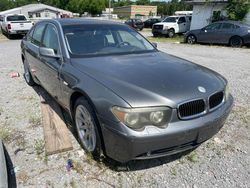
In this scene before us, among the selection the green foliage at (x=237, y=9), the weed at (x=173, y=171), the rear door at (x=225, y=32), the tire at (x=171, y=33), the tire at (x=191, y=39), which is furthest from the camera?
the tire at (x=171, y=33)

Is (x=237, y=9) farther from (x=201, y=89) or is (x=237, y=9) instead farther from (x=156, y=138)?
(x=156, y=138)

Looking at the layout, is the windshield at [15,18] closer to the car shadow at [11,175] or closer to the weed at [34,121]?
the weed at [34,121]

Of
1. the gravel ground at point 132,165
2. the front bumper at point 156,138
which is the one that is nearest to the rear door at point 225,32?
the gravel ground at point 132,165

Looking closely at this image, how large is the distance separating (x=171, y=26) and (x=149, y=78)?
19573 millimetres

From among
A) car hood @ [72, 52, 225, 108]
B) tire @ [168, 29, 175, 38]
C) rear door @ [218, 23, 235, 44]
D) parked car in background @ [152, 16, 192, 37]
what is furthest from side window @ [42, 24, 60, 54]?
tire @ [168, 29, 175, 38]

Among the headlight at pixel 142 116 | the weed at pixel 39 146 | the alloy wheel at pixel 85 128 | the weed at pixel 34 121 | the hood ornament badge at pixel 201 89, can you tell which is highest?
the hood ornament badge at pixel 201 89

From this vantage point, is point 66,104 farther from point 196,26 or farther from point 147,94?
point 196,26

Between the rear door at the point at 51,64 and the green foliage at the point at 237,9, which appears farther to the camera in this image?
the green foliage at the point at 237,9

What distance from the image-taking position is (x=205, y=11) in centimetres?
2103

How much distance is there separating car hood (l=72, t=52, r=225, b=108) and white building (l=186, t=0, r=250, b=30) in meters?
18.1

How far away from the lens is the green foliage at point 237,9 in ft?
58.7

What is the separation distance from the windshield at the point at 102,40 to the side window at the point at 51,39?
0.21 m

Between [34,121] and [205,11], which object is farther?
[205,11]

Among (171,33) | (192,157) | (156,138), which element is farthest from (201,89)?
(171,33)
